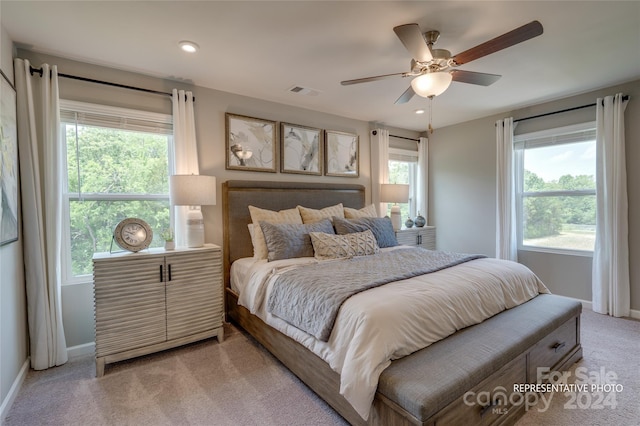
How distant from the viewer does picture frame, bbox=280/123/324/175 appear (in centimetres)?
375

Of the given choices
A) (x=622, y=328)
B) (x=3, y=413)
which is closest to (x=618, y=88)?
(x=622, y=328)

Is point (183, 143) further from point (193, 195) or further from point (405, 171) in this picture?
point (405, 171)

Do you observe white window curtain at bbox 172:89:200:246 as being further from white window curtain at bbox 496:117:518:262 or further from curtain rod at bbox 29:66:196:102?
white window curtain at bbox 496:117:518:262

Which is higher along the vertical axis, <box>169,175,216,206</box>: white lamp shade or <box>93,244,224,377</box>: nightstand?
<box>169,175,216,206</box>: white lamp shade

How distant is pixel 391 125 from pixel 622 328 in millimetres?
3666

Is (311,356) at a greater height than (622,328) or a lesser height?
greater

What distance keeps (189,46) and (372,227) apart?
240 centimetres

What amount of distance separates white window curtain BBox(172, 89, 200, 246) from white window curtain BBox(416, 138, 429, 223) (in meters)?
3.68

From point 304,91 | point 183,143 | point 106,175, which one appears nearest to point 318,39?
point 304,91

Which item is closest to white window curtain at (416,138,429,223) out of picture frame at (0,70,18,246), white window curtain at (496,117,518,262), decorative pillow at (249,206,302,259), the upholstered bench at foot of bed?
white window curtain at (496,117,518,262)

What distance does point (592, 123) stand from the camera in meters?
3.49

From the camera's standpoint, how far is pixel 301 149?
3889mm

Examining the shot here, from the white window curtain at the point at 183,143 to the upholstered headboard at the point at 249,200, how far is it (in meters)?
Result: 0.42

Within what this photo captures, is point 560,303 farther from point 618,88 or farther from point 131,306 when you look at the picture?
point 131,306
